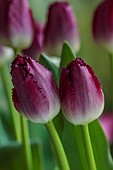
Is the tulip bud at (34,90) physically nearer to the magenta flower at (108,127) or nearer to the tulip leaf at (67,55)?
the tulip leaf at (67,55)

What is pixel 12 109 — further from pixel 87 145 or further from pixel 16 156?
pixel 87 145

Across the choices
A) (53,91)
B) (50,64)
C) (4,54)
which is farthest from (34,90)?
(4,54)

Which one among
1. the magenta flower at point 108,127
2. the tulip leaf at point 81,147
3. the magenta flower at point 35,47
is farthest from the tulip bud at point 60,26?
the magenta flower at point 108,127

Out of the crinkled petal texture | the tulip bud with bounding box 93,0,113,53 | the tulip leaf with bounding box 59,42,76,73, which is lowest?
the crinkled petal texture

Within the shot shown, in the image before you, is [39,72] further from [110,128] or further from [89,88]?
[110,128]

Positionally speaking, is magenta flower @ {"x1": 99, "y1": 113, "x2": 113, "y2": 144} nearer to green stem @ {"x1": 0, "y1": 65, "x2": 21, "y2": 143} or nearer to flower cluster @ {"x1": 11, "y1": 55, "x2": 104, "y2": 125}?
green stem @ {"x1": 0, "y1": 65, "x2": 21, "y2": 143}

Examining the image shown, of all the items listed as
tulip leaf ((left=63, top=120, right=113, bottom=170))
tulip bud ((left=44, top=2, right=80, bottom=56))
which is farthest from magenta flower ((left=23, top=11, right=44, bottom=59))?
tulip leaf ((left=63, top=120, right=113, bottom=170))
